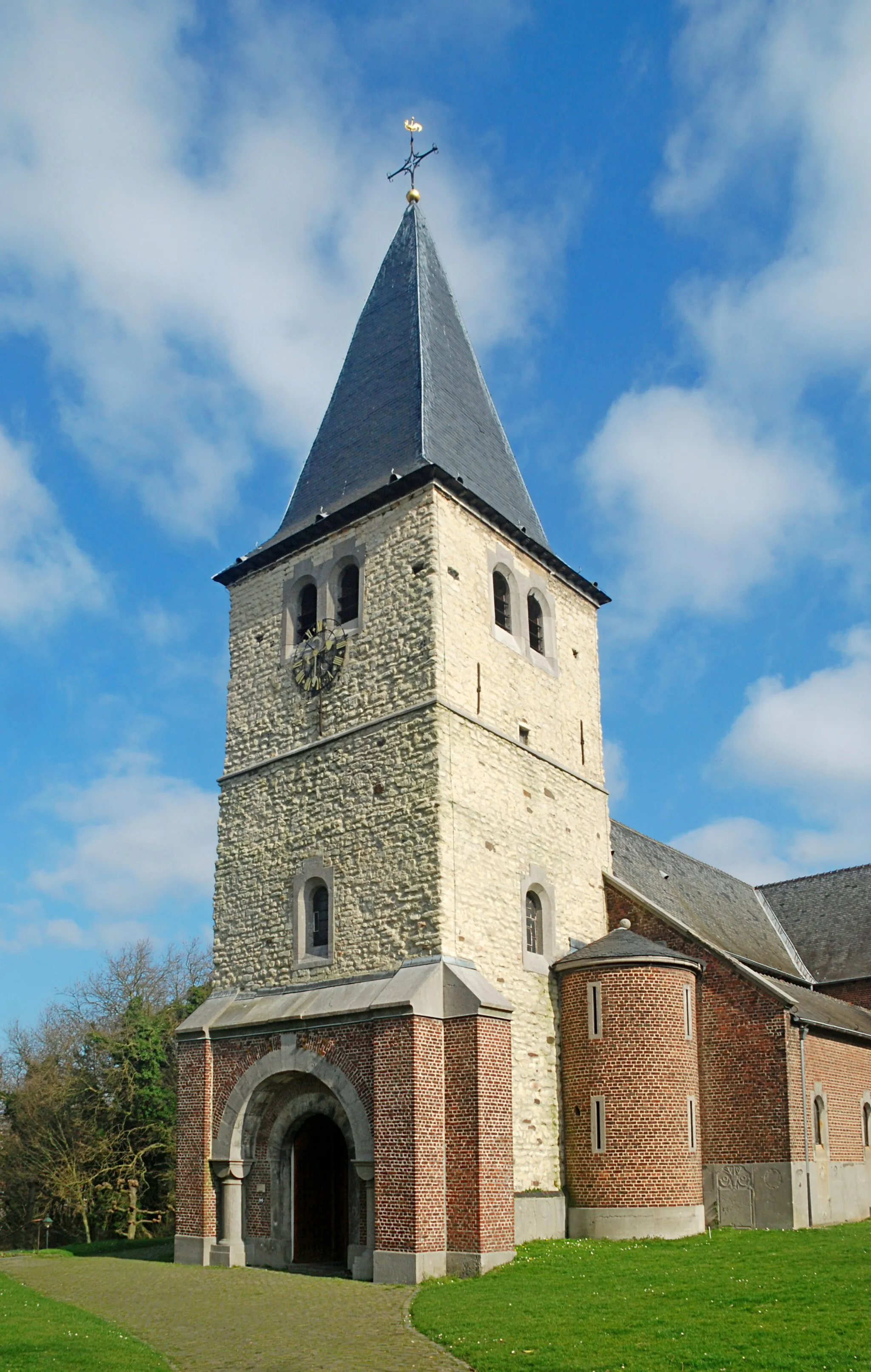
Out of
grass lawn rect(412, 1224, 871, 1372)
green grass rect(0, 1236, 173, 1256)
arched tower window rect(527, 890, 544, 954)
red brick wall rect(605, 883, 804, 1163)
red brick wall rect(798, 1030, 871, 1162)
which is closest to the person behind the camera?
grass lawn rect(412, 1224, 871, 1372)

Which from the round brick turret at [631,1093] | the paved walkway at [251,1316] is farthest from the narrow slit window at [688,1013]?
the paved walkway at [251,1316]

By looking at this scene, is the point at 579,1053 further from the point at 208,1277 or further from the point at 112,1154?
the point at 112,1154

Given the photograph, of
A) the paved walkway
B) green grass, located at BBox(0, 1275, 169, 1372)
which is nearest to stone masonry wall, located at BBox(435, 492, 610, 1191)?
the paved walkway

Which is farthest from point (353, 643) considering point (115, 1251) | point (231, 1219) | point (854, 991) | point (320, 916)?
point (854, 991)

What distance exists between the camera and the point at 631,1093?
63.7 ft

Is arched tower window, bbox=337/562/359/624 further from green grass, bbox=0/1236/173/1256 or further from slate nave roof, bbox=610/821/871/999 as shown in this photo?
green grass, bbox=0/1236/173/1256

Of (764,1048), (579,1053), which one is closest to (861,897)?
(764,1048)

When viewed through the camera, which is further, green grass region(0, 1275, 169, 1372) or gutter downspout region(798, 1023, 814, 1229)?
gutter downspout region(798, 1023, 814, 1229)

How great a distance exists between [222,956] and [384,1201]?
6.73 meters

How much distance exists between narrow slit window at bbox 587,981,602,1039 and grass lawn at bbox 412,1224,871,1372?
3.32m

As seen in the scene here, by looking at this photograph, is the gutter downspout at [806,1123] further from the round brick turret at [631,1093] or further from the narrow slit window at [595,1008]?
the narrow slit window at [595,1008]

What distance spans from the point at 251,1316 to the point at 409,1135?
3.81 meters

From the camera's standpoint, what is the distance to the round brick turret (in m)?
18.9

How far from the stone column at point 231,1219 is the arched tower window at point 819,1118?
10079 millimetres
